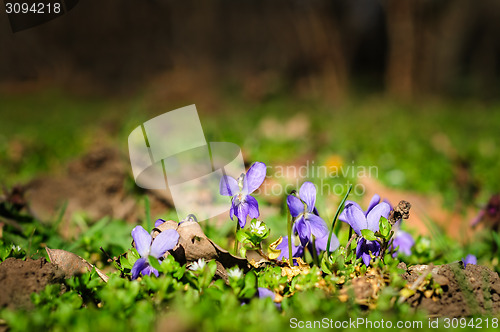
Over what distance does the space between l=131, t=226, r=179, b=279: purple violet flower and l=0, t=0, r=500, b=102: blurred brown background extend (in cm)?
1068

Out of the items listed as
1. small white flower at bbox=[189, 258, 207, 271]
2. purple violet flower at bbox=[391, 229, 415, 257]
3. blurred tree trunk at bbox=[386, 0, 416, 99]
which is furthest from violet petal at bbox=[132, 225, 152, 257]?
blurred tree trunk at bbox=[386, 0, 416, 99]

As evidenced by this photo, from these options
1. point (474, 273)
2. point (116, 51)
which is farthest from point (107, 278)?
point (116, 51)

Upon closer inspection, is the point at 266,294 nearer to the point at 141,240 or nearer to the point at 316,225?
the point at 316,225

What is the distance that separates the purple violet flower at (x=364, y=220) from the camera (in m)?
1.22

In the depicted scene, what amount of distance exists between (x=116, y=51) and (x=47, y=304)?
52.7 feet

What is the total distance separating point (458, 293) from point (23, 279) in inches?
44.7

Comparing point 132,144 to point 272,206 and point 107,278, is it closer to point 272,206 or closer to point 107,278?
point 272,206

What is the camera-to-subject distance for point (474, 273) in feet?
3.98

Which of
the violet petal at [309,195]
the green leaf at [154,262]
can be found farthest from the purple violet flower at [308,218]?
the green leaf at [154,262]

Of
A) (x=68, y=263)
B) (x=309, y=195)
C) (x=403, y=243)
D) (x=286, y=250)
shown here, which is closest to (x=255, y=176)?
(x=309, y=195)

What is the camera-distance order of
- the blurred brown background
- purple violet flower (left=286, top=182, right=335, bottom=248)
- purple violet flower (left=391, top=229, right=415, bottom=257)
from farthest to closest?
the blurred brown background, purple violet flower (left=391, top=229, right=415, bottom=257), purple violet flower (left=286, top=182, right=335, bottom=248)

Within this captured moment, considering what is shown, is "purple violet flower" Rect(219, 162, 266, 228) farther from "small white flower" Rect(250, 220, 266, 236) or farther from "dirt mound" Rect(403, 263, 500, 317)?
"dirt mound" Rect(403, 263, 500, 317)

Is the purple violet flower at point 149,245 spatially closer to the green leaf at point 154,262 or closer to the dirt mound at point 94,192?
the green leaf at point 154,262

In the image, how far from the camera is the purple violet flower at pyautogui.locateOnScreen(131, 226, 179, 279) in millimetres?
1137
